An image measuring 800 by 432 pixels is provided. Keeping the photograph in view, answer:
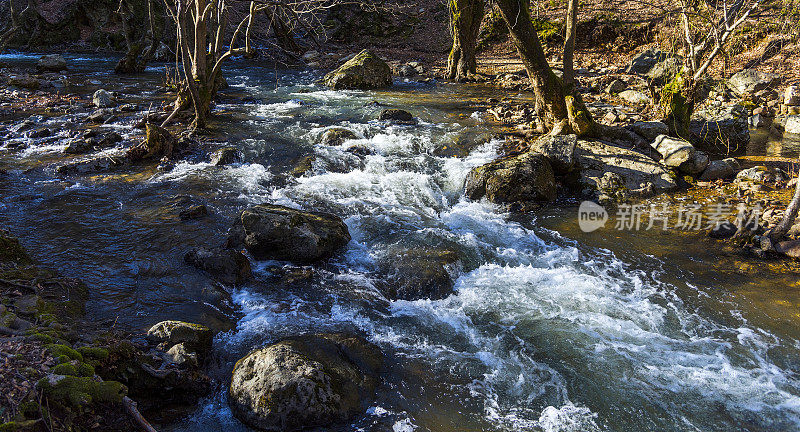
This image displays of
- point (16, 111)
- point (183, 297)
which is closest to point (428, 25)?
point (16, 111)

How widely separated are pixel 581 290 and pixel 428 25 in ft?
80.1

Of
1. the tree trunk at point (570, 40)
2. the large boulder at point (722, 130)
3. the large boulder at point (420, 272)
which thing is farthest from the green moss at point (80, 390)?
the large boulder at point (722, 130)

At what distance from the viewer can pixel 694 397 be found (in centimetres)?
457

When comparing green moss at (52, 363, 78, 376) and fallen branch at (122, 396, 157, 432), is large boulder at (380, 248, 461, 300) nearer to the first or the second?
fallen branch at (122, 396, 157, 432)

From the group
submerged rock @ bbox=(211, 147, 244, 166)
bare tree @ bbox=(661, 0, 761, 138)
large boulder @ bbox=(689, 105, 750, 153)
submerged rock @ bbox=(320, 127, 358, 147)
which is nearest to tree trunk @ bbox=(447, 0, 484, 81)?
bare tree @ bbox=(661, 0, 761, 138)

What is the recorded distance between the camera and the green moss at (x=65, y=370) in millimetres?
3533

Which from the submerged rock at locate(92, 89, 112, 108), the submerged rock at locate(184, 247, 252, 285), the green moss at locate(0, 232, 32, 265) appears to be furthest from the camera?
the submerged rock at locate(92, 89, 112, 108)

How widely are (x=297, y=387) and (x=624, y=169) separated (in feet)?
25.6

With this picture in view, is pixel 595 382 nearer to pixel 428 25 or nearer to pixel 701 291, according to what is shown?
pixel 701 291

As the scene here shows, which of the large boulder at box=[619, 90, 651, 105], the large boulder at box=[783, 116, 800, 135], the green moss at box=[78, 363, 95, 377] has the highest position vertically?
the large boulder at box=[619, 90, 651, 105]

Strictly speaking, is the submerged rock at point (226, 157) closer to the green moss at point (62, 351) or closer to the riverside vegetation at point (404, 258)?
the riverside vegetation at point (404, 258)

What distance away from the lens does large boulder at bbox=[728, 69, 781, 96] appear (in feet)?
44.9

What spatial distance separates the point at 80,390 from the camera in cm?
347

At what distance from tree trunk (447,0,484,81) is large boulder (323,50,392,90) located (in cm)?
321
